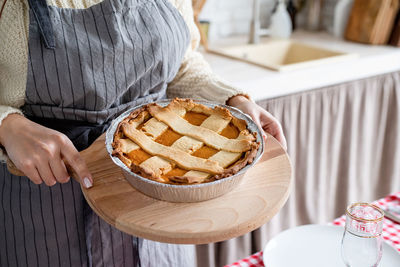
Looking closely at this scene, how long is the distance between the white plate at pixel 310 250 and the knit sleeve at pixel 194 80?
307mm

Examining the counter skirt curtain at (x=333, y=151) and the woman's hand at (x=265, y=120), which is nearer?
the woman's hand at (x=265, y=120)

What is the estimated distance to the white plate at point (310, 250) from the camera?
72 centimetres

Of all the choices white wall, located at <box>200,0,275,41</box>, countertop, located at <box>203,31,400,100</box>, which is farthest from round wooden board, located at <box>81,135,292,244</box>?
white wall, located at <box>200,0,275,41</box>

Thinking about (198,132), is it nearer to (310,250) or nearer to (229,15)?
(310,250)

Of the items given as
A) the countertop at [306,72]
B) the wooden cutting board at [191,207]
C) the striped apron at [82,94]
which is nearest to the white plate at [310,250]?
the wooden cutting board at [191,207]

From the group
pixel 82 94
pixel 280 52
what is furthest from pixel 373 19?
pixel 82 94

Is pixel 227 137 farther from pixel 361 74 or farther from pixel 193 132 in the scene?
pixel 361 74

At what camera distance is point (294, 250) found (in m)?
0.75

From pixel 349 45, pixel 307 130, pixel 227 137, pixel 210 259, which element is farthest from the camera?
pixel 349 45

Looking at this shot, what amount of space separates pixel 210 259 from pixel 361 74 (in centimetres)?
94

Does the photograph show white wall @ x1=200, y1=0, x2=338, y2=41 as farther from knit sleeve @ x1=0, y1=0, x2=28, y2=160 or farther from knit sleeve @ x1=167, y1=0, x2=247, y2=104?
knit sleeve @ x1=0, y1=0, x2=28, y2=160

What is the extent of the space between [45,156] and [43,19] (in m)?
0.25

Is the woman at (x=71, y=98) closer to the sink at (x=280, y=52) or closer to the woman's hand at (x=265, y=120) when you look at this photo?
the woman's hand at (x=265, y=120)

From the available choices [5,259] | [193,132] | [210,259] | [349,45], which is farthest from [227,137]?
[349,45]
